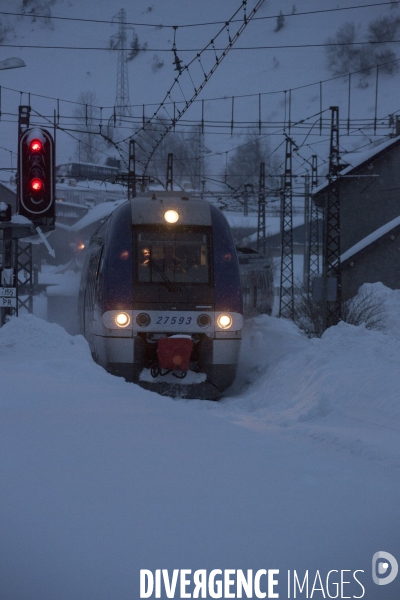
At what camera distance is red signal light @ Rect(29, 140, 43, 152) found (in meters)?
9.52

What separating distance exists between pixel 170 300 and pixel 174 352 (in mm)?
794

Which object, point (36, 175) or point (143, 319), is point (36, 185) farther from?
point (143, 319)

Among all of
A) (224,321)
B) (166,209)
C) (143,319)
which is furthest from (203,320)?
(166,209)

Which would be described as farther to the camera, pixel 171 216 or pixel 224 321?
pixel 171 216

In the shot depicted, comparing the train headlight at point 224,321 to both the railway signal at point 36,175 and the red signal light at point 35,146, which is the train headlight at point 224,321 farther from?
the red signal light at point 35,146

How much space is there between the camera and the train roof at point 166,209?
11695 millimetres

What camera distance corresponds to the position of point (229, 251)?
38.3 feet

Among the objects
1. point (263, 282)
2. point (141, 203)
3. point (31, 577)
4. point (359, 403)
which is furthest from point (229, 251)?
point (263, 282)

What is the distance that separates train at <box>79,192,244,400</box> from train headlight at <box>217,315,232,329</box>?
14mm

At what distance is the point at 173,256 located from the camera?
1160 cm

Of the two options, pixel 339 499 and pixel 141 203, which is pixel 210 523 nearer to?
pixel 339 499

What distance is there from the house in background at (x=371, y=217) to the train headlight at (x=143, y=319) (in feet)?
63.9

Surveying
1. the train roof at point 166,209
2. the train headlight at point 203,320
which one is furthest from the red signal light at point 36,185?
the train headlight at point 203,320

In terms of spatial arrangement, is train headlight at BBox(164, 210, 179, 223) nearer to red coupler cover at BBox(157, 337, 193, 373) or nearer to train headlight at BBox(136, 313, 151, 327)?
train headlight at BBox(136, 313, 151, 327)
